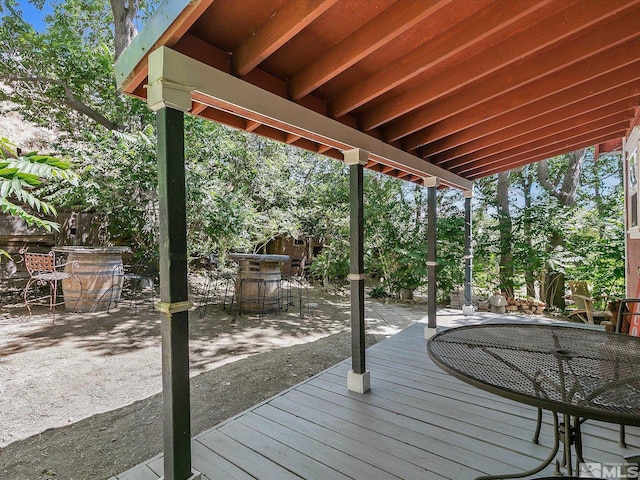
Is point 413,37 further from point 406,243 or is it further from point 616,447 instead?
point 406,243

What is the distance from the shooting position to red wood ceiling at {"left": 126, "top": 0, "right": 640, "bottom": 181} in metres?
1.57

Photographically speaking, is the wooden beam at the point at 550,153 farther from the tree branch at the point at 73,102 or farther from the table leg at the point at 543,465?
the tree branch at the point at 73,102

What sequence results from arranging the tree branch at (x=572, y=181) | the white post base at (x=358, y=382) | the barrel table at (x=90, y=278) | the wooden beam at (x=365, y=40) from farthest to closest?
1. the tree branch at (x=572, y=181)
2. the barrel table at (x=90, y=278)
3. the white post base at (x=358, y=382)
4. the wooden beam at (x=365, y=40)

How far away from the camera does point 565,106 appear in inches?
109

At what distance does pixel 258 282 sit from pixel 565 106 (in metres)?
4.47

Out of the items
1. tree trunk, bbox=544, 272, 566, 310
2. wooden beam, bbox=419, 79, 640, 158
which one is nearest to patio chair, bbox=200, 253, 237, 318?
wooden beam, bbox=419, 79, 640, 158

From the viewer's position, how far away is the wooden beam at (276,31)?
1437 mm

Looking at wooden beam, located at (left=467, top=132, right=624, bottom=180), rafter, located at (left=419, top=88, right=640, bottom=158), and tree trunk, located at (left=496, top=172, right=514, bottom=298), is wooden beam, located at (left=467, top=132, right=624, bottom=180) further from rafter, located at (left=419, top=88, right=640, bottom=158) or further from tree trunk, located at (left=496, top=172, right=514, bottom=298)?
tree trunk, located at (left=496, top=172, right=514, bottom=298)

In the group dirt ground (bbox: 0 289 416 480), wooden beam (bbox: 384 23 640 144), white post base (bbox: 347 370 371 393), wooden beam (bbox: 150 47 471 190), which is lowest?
dirt ground (bbox: 0 289 416 480)

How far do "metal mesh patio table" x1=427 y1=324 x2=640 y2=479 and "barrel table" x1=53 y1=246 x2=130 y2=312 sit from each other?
5398 mm

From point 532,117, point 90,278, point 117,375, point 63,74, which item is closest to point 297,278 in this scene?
point 90,278

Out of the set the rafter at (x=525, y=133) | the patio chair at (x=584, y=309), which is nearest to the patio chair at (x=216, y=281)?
the rafter at (x=525, y=133)

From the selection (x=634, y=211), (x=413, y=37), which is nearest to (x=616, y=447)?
(x=413, y=37)

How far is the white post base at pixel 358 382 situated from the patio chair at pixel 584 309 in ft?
14.8
